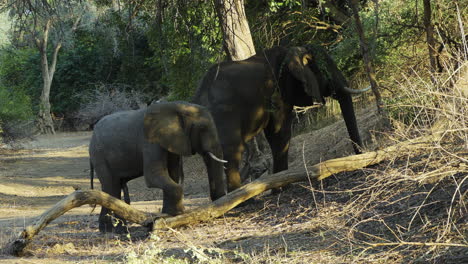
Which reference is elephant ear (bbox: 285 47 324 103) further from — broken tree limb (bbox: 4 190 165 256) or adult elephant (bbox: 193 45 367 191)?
broken tree limb (bbox: 4 190 165 256)

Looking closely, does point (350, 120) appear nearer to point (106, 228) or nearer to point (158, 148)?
point (158, 148)

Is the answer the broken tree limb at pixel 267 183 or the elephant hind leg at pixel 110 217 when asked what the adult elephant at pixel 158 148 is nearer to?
the elephant hind leg at pixel 110 217

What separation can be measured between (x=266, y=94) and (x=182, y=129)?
2.03m

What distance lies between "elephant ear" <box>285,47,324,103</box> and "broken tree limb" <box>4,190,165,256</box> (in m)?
3.67

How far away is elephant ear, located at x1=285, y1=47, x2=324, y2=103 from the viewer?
36.7ft

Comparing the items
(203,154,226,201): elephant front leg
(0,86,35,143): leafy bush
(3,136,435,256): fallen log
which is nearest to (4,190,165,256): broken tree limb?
(3,136,435,256): fallen log

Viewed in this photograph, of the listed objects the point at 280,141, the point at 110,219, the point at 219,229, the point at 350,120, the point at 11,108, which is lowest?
the point at 219,229

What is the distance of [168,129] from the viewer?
9.53 m

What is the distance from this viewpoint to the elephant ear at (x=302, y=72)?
1120 cm

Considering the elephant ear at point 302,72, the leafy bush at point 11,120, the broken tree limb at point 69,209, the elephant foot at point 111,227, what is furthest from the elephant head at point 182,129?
the leafy bush at point 11,120

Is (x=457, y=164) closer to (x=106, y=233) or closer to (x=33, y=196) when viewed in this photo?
(x=106, y=233)

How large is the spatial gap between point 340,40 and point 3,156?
1913cm

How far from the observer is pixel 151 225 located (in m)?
8.59

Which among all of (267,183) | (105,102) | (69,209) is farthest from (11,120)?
(69,209)
